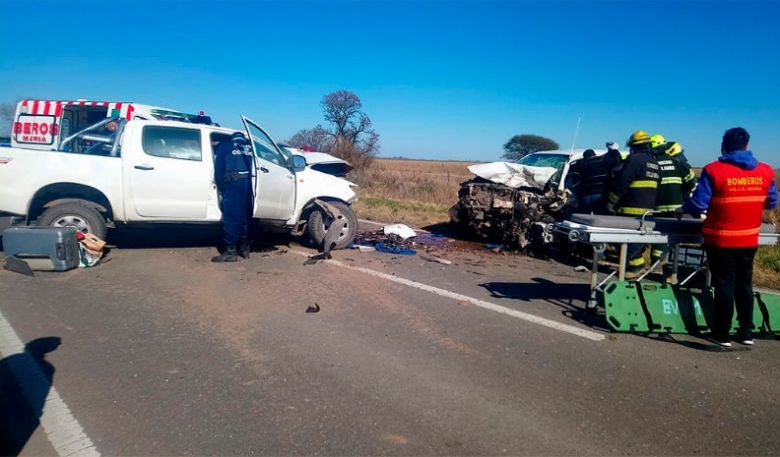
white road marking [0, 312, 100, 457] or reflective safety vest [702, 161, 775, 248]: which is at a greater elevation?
reflective safety vest [702, 161, 775, 248]

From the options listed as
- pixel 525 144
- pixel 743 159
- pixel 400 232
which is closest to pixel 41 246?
pixel 400 232

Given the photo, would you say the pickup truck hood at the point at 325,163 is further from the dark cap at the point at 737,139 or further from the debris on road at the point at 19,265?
the dark cap at the point at 737,139

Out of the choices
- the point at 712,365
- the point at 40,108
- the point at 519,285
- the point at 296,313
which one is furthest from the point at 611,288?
the point at 40,108

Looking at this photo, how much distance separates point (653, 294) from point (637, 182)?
5.40ft

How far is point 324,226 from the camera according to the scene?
8.12 metres

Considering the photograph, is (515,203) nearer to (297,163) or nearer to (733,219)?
(297,163)

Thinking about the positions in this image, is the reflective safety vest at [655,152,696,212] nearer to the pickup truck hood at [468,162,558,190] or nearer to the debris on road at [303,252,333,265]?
the pickup truck hood at [468,162,558,190]

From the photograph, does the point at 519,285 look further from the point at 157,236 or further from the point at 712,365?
the point at 157,236

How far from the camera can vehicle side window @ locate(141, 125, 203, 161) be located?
22.4ft

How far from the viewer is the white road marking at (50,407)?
2619 millimetres

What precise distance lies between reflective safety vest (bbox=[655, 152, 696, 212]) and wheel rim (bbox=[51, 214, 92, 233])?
24.2 feet

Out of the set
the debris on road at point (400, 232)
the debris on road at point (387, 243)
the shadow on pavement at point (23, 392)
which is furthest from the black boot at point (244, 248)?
the shadow on pavement at point (23, 392)

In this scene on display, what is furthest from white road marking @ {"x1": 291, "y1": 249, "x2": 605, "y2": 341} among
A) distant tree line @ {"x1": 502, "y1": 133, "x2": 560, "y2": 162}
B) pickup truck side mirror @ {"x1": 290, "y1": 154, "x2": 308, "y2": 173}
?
distant tree line @ {"x1": 502, "y1": 133, "x2": 560, "y2": 162}

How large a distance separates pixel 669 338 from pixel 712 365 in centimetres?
54
